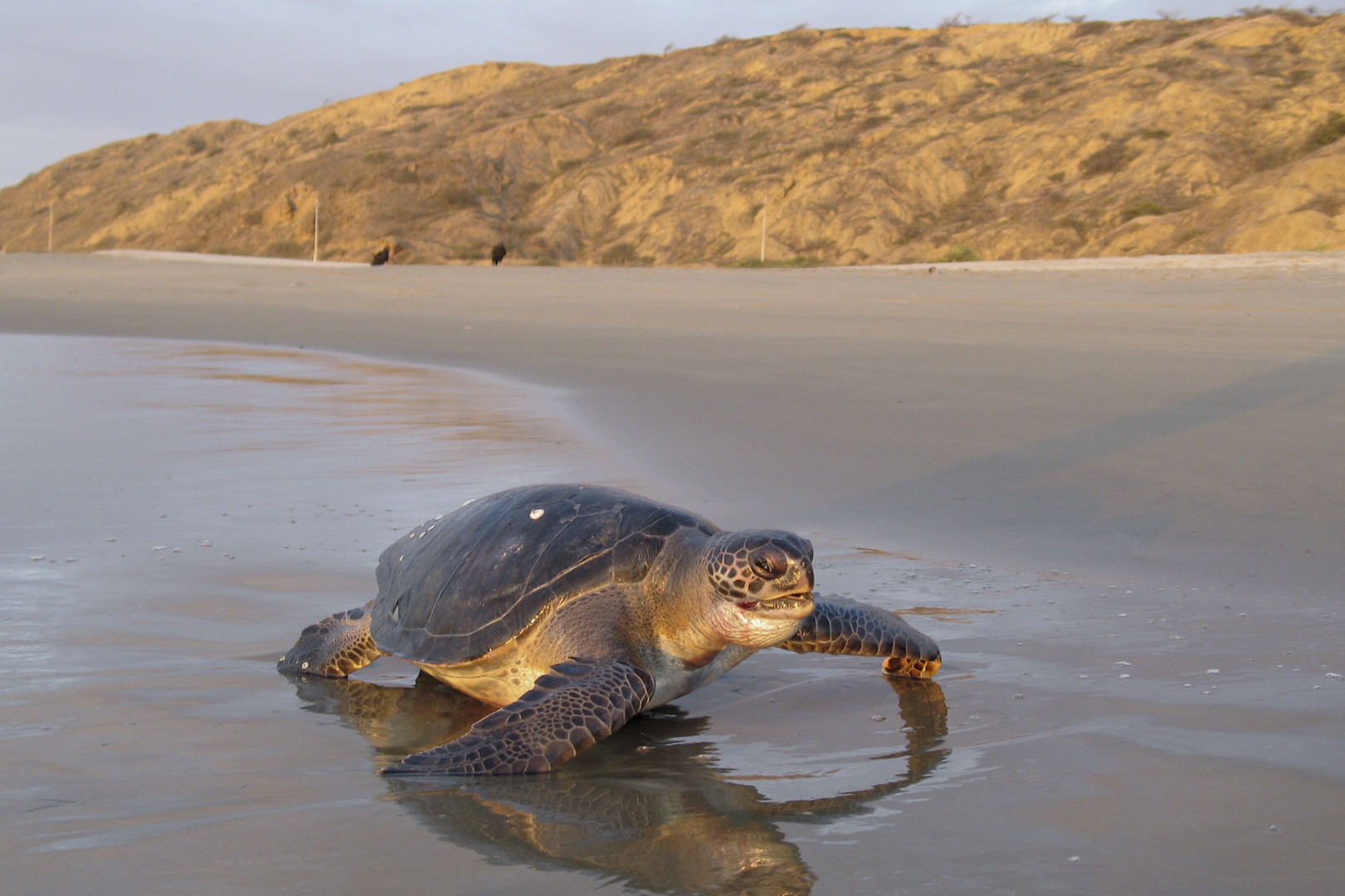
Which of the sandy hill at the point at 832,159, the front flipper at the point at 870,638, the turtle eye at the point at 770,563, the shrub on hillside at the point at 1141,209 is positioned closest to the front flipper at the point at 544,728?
the turtle eye at the point at 770,563

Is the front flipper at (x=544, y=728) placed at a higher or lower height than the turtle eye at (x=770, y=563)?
lower

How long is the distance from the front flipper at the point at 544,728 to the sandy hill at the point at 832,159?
2761cm

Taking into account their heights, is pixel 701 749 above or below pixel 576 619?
below

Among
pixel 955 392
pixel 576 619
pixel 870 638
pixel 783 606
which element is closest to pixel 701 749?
pixel 783 606

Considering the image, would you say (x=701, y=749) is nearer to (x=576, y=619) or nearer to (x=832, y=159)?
(x=576, y=619)

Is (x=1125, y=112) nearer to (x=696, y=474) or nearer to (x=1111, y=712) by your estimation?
(x=696, y=474)

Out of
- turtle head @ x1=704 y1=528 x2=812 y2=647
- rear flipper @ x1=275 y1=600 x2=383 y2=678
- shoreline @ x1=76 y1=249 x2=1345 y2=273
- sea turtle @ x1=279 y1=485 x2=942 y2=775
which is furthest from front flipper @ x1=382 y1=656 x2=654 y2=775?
shoreline @ x1=76 y1=249 x2=1345 y2=273

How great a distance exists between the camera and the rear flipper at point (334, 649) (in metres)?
3.49

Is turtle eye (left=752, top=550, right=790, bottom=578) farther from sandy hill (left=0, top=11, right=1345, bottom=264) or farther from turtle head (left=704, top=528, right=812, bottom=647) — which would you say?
sandy hill (left=0, top=11, right=1345, bottom=264)

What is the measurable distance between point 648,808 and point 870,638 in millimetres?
1028

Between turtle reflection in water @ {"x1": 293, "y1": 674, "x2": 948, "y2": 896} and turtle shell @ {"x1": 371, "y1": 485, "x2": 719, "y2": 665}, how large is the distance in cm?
27

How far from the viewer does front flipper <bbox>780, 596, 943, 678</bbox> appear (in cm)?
329

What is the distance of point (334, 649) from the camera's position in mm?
3500

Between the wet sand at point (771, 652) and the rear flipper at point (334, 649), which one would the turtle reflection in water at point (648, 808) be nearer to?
the wet sand at point (771, 652)
